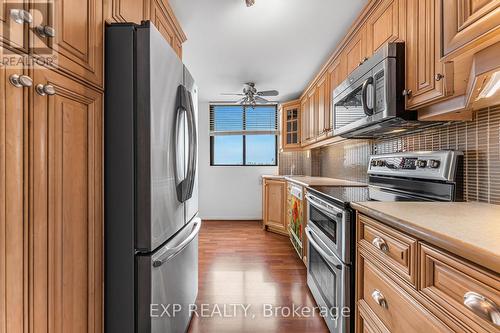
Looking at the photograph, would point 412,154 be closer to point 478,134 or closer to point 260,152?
point 478,134

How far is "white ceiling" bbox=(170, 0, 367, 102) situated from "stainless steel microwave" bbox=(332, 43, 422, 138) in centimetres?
60

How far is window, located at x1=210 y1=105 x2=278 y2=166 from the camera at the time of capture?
5254 millimetres

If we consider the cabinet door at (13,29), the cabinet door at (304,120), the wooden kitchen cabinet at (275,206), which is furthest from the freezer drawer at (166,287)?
the cabinet door at (304,120)

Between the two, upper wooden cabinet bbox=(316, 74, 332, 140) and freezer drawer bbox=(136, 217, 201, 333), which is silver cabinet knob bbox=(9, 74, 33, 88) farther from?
upper wooden cabinet bbox=(316, 74, 332, 140)

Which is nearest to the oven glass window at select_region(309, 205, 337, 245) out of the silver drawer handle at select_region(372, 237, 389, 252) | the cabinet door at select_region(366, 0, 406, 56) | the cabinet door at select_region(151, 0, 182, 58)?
the silver drawer handle at select_region(372, 237, 389, 252)

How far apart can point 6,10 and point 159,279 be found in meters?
1.13

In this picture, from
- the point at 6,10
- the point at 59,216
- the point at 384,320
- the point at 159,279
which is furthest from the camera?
the point at 159,279

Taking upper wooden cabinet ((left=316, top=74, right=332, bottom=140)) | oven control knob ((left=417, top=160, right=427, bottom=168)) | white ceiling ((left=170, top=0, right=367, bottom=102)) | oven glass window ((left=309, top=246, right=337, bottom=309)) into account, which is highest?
white ceiling ((left=170, top=0, right=367, bottom=102))

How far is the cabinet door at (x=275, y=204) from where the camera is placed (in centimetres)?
407

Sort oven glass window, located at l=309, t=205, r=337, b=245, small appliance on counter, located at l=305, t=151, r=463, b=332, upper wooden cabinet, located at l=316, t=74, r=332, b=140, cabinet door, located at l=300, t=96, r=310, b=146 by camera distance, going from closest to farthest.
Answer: small appliance on counter, located at l=305, t=151, r=463, b=332
oven glass window, located at l=309, t=205, r=337, b=245
upper wooden cabinet, located at l=316, t=74, r=332, b=140
cabinet door, located at l=300, t=96, r=310, b=146

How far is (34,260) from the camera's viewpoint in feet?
2.58

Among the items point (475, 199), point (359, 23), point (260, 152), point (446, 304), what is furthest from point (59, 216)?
point (260, 152)

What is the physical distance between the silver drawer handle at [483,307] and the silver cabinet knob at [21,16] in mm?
1421

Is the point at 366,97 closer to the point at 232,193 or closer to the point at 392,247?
the point at 392,247
